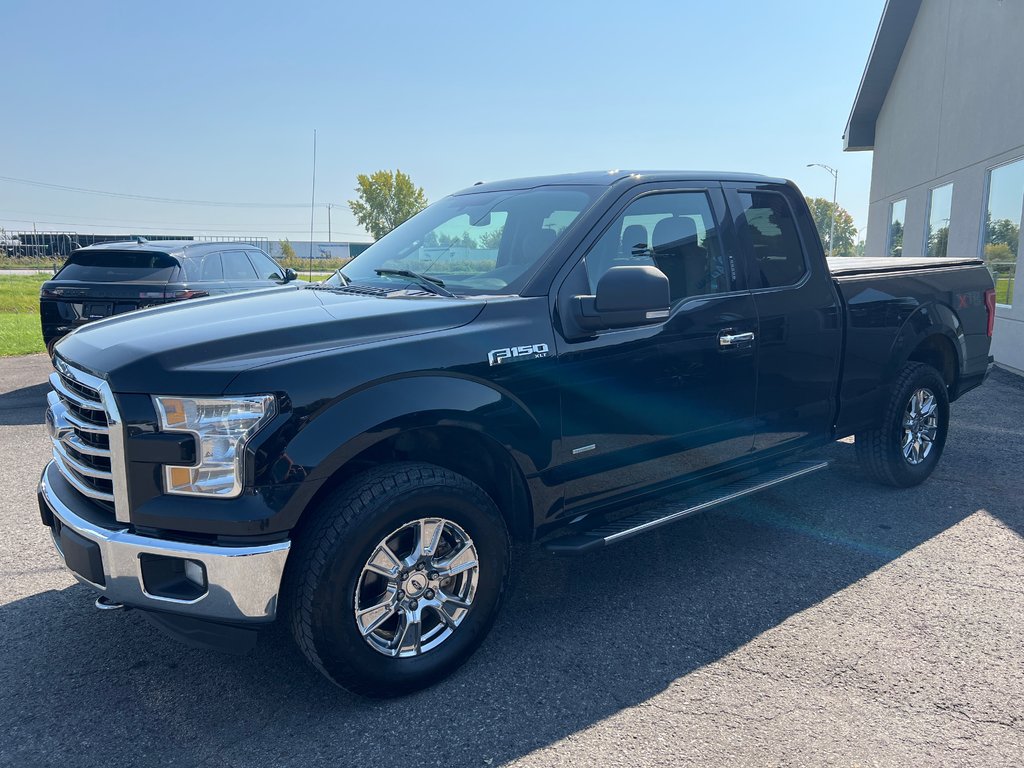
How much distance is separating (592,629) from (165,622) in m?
1.77

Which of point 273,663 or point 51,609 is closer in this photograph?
point 273,663

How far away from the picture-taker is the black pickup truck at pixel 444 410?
2.54 meters

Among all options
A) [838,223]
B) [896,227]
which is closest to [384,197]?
[896,227]

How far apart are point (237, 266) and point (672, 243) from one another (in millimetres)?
7498

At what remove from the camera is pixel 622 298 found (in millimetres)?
3162

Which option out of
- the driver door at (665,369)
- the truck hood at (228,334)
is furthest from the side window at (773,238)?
the truck hood at (228,334)

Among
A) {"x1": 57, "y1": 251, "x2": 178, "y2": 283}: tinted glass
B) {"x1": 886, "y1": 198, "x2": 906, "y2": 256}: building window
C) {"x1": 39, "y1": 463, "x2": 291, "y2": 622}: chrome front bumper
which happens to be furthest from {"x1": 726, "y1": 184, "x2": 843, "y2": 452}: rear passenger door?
{"x1": 886, "y1": 198, "x2": 906, "y2": 256}: building window

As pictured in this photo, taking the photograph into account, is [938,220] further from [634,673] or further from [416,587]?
[416,587]

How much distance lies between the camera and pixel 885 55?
62.7 ft

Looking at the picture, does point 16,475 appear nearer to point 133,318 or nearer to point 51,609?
point 51,609

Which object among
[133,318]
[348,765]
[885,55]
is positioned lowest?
[348,765]

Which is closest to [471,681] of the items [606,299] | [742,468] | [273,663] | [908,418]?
[273,663]

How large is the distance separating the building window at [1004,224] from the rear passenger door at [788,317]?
8755mm

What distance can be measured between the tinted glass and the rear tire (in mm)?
7239
